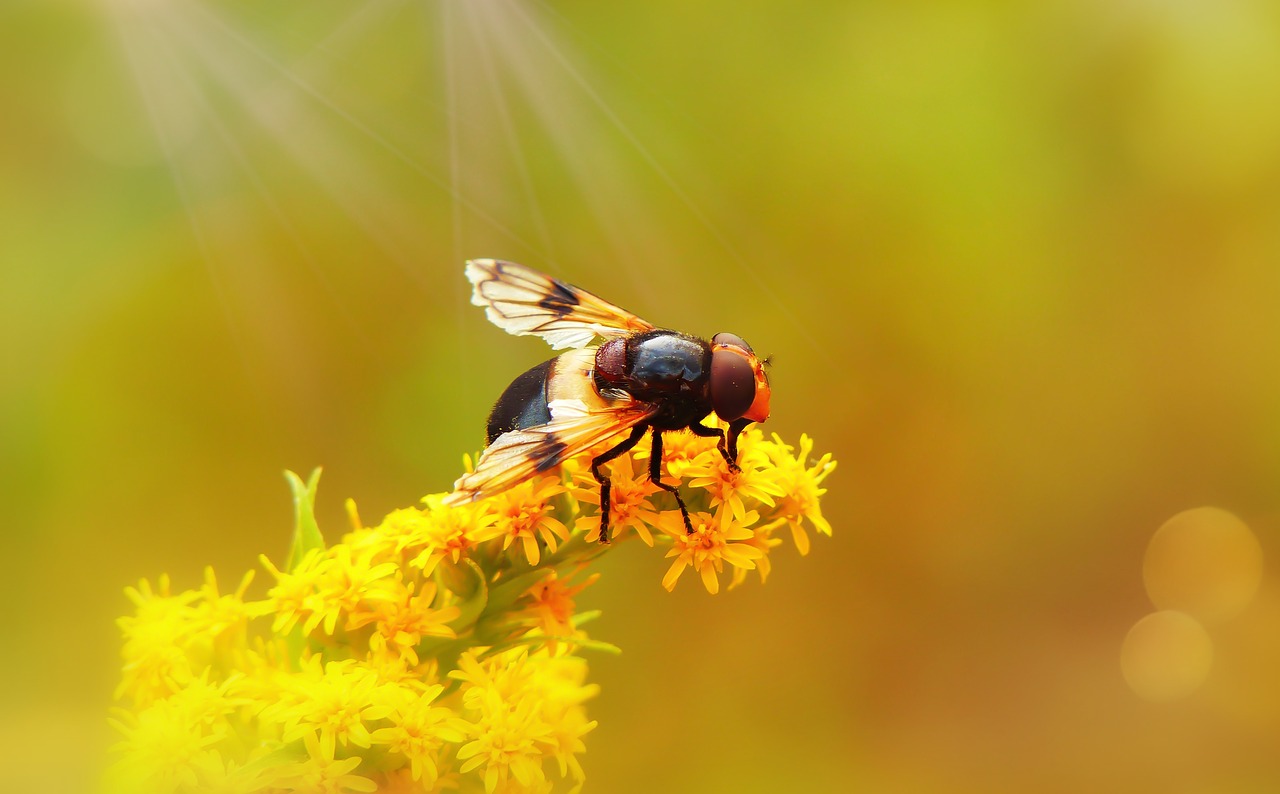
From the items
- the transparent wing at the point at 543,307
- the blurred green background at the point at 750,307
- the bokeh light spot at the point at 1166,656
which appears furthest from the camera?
the bokeh light spot at the point at 1166,656

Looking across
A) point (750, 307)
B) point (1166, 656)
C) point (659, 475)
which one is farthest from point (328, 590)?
point (1166, 656)

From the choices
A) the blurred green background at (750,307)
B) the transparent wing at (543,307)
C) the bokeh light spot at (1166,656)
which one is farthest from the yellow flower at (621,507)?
the bokeh light spot at (1166,656)

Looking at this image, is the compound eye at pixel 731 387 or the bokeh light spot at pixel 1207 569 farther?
the bokeh light spot at pixel 1207 569

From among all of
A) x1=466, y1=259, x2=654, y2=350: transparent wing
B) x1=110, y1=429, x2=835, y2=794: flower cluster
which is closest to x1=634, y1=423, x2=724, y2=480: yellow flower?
x1=110, y1=429, x2=835, y2=794: flower cluster

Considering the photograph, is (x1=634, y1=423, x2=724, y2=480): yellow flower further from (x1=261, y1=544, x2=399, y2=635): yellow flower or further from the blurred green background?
the blurred green background

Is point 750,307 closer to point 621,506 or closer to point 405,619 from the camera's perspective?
point 621,506

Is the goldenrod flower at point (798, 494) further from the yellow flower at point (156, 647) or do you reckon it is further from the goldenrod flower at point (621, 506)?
the yellow flower at point (156, 647)

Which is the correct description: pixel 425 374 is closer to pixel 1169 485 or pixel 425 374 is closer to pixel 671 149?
pixel 671 149
